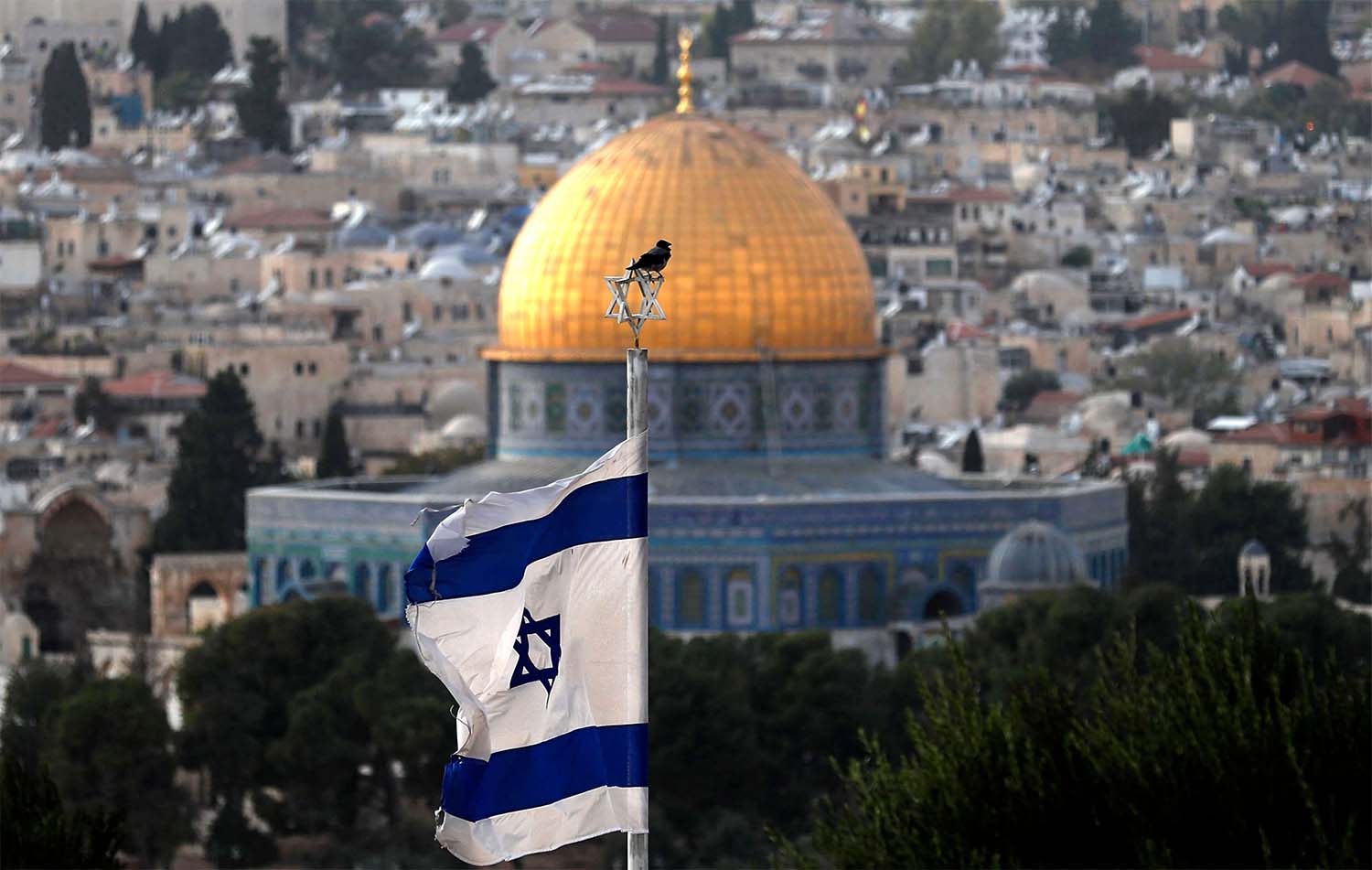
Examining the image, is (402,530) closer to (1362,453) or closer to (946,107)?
(1362,453)

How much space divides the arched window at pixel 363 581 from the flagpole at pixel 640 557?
113 ft

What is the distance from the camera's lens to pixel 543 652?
76.8ft

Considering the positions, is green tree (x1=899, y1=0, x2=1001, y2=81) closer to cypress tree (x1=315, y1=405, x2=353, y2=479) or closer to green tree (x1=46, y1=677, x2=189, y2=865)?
cypress tree (x1=315, y1=405, x2=353, y2=479)

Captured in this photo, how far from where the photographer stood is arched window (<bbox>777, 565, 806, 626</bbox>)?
5672cm

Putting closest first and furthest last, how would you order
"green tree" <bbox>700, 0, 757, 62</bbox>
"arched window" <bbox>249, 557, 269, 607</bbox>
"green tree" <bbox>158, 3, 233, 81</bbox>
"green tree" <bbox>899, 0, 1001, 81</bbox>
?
1. "arched window" <bbox>249, 557, 269, 607</bbox>
2. "green tree" <bbox>158, 3, 233, 81</bbox>
3. "green tree" <bbox>700, 0, 757, 62</bbox>
4. "green tree" <bbox>899, 0, 1001, 81</bbox>

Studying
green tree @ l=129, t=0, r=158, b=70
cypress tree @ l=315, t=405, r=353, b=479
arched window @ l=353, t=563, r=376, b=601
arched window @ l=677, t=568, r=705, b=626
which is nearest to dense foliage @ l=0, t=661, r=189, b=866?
arched window @ l=353, t=563, r=376, b=601

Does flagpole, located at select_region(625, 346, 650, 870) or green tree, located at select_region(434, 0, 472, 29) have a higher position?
flagpole, located at select_region(625, 346, 650, 870)

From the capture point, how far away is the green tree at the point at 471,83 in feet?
489

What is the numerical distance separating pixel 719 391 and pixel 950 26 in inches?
4334

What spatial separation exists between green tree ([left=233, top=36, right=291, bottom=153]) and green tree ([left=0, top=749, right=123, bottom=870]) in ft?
344

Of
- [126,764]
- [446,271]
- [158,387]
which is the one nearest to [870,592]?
[126,764]

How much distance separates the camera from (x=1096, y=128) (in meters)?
145

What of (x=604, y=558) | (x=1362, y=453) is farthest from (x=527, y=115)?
(x=604, y=558)

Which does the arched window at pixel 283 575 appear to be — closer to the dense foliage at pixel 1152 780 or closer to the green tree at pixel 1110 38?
the dense foliage at pixel 1152 780
